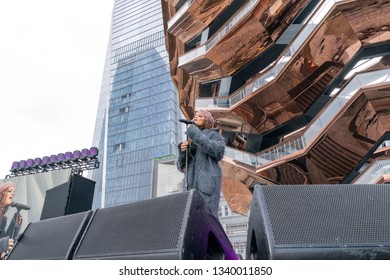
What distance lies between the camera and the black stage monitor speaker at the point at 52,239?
2115 millimetres

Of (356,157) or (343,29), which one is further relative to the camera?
(356,157)

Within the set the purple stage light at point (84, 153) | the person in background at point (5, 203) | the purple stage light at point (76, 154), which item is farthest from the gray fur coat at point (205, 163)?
the purple stage light at point (76, 154)

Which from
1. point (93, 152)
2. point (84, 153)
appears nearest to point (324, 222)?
point (93, 152)

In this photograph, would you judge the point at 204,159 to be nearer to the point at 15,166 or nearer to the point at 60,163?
the point at 60,163

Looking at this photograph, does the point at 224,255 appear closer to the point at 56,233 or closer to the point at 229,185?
the point at 56,233

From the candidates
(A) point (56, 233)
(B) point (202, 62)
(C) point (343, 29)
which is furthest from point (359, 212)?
(B) point (202, 62)

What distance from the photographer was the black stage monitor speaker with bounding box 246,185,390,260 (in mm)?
1424

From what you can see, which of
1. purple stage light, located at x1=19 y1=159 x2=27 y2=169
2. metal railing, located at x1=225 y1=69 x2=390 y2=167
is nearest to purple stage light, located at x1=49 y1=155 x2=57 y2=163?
purple stage light, located at x1=19 y1=159 x2=27 y2=169

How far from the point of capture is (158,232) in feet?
5.57

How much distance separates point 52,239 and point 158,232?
1124 mm

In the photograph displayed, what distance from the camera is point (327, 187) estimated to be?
1.71 metres

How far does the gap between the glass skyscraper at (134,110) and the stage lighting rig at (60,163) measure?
3802 cm

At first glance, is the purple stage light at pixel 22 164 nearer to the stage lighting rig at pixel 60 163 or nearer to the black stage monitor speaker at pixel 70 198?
the stage lighting rig at pixel 60 163

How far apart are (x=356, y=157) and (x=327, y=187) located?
11.5m
